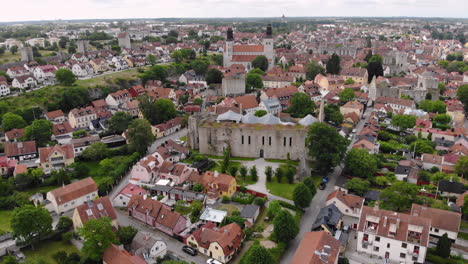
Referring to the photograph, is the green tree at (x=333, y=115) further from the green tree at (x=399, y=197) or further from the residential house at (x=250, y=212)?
the residential house at (x=250, y=212)

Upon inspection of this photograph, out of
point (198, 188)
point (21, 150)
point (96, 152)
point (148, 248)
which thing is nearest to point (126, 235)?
point (148, 248)

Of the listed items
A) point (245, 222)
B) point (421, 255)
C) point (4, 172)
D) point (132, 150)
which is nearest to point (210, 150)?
point (132, 150)

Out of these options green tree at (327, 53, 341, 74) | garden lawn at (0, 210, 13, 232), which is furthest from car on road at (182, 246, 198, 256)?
green tree at (327, 53, 341, 74)

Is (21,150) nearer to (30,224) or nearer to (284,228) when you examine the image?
(30,224)

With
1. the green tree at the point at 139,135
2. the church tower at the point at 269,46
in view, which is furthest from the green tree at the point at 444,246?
the church tower at the point at 269,46

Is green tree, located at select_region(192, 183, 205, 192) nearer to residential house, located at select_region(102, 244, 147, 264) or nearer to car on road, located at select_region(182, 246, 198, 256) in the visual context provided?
car on road, located at select_region(182, 246, 198, 256)
